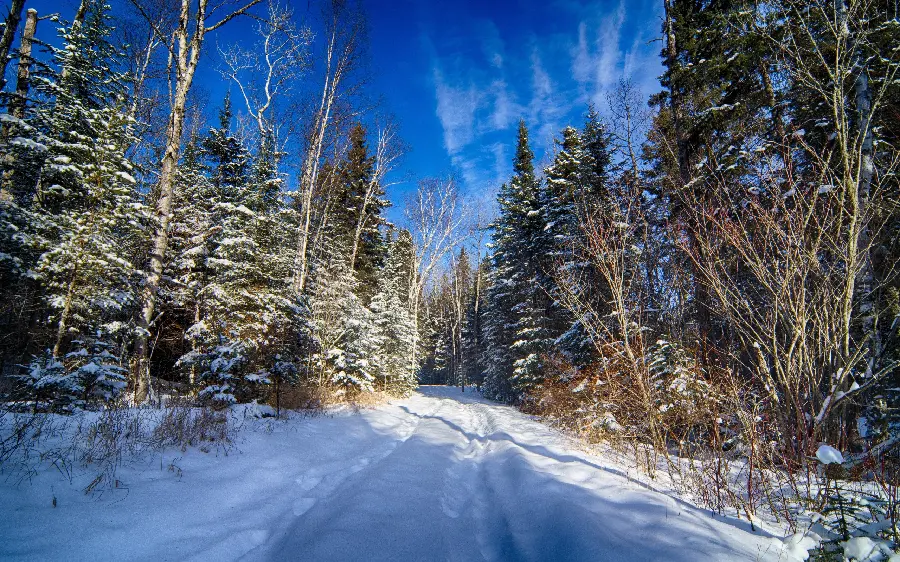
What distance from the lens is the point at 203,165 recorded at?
46.3 feet

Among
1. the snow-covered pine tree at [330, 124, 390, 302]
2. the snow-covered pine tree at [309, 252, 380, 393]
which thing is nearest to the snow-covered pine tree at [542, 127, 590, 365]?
the snow-covered pine tree at [309, 252, 380, 393]

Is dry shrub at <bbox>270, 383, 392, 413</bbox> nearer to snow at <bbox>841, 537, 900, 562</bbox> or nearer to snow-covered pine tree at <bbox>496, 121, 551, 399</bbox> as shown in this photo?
snow-covered pine tree at <bbox>496, 121, 551, 399</bbox>

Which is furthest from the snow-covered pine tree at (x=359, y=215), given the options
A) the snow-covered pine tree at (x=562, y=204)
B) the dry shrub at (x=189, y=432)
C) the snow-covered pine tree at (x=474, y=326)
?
the dry shrub at (x=189, y=432)

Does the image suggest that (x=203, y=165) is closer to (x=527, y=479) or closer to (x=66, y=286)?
(x=66, y=286)

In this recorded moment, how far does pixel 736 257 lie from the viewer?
3.81 metres

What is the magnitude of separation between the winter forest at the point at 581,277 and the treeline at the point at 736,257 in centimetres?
8

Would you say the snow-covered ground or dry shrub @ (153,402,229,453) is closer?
the snow-covered ground

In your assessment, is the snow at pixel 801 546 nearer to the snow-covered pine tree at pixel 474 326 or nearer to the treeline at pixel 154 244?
the treeline at pixel 154 244

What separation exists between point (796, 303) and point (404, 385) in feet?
55.4

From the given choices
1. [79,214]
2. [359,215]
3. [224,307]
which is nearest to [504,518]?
[224,307]

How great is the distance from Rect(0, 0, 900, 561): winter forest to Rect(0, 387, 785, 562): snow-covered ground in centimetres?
16

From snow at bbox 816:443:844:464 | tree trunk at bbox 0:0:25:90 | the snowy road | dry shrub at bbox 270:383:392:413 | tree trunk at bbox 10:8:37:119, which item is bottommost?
the snowy road

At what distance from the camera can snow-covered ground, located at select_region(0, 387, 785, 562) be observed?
97.0 inches

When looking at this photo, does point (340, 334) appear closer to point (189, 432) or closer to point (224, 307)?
point (224, 307)
